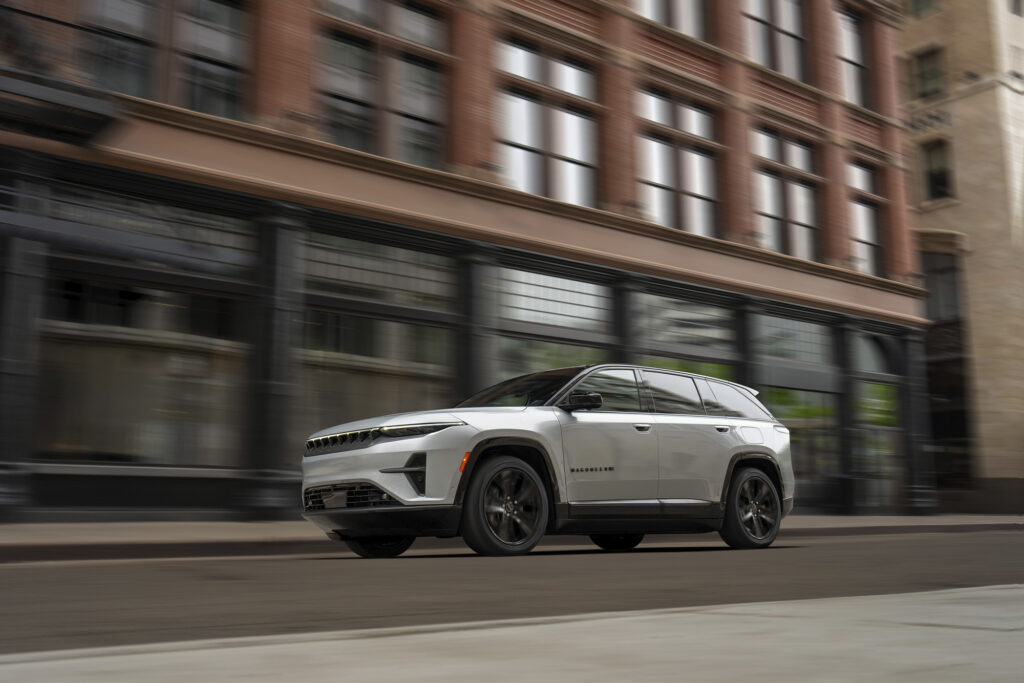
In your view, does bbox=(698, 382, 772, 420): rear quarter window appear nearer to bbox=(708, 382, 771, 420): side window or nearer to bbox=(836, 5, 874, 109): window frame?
bbox=(708, 382, 771, 420): side window

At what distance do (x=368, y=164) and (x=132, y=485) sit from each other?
5.52 m

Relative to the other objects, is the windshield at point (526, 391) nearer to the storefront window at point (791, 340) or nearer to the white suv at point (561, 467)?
the white suv at point (561, 467)

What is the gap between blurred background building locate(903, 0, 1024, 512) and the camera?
102 ft

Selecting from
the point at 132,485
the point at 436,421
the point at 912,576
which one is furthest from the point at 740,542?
the point at 132,485

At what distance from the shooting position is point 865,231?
24812 millimetres

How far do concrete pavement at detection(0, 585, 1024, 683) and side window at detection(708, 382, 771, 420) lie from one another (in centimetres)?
618

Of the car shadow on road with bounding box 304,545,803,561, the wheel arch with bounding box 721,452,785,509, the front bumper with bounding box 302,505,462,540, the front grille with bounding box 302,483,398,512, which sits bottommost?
the car shadow on road with bounding box 304,545,803,561

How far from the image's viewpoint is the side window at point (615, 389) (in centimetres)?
929

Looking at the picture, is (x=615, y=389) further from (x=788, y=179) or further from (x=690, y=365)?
(x=788, y=179)

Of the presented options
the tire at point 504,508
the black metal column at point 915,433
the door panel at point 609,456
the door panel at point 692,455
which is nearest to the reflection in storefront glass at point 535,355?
the door panel at point 692,455

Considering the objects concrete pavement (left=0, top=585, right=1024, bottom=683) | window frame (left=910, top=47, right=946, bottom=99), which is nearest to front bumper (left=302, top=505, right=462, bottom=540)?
concrete pavement (left=0, top=585, right=1024, bottom=683)

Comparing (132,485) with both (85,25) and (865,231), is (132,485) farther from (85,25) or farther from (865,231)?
(865,231)

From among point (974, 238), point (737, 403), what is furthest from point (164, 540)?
point (974, 238)

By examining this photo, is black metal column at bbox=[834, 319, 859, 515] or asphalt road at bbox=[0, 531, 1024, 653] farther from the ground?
black metal column at bbox=[834, 319, 859, 515]
